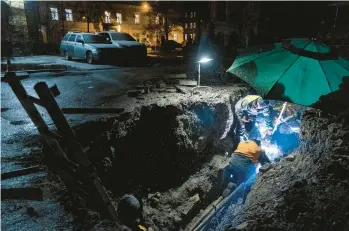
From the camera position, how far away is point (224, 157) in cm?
784

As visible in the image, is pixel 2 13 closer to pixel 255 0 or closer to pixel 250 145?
pixel 255 0

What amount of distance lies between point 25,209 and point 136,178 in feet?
10.3

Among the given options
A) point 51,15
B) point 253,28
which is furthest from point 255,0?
point 51,15

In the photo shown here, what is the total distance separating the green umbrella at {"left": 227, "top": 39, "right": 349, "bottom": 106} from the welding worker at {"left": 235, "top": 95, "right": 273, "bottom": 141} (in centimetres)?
195

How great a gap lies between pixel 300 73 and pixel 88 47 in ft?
44.6

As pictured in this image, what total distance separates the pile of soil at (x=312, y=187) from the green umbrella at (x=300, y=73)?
31 cm

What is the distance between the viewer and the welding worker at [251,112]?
272 inches

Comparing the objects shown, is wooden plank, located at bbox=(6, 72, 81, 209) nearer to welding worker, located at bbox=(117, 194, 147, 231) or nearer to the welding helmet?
welding worker, located at bbox=(117, 194, 147, 231)

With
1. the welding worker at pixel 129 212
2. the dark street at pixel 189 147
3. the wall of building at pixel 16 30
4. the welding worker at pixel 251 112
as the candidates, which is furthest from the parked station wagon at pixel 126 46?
the welding worker at pixel 129 212

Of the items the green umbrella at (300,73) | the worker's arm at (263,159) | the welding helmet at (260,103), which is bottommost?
the worker's arm at (263,159)

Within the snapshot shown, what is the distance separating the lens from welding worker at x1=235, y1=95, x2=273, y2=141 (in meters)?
6.91

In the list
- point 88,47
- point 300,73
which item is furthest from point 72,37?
point 300,73

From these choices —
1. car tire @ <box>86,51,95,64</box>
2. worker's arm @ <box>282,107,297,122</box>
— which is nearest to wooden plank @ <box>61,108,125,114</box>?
worker's arm @ <box>282,107,297,122</box>

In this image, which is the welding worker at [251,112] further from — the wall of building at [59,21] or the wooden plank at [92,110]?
the wall of building at [59,21]
